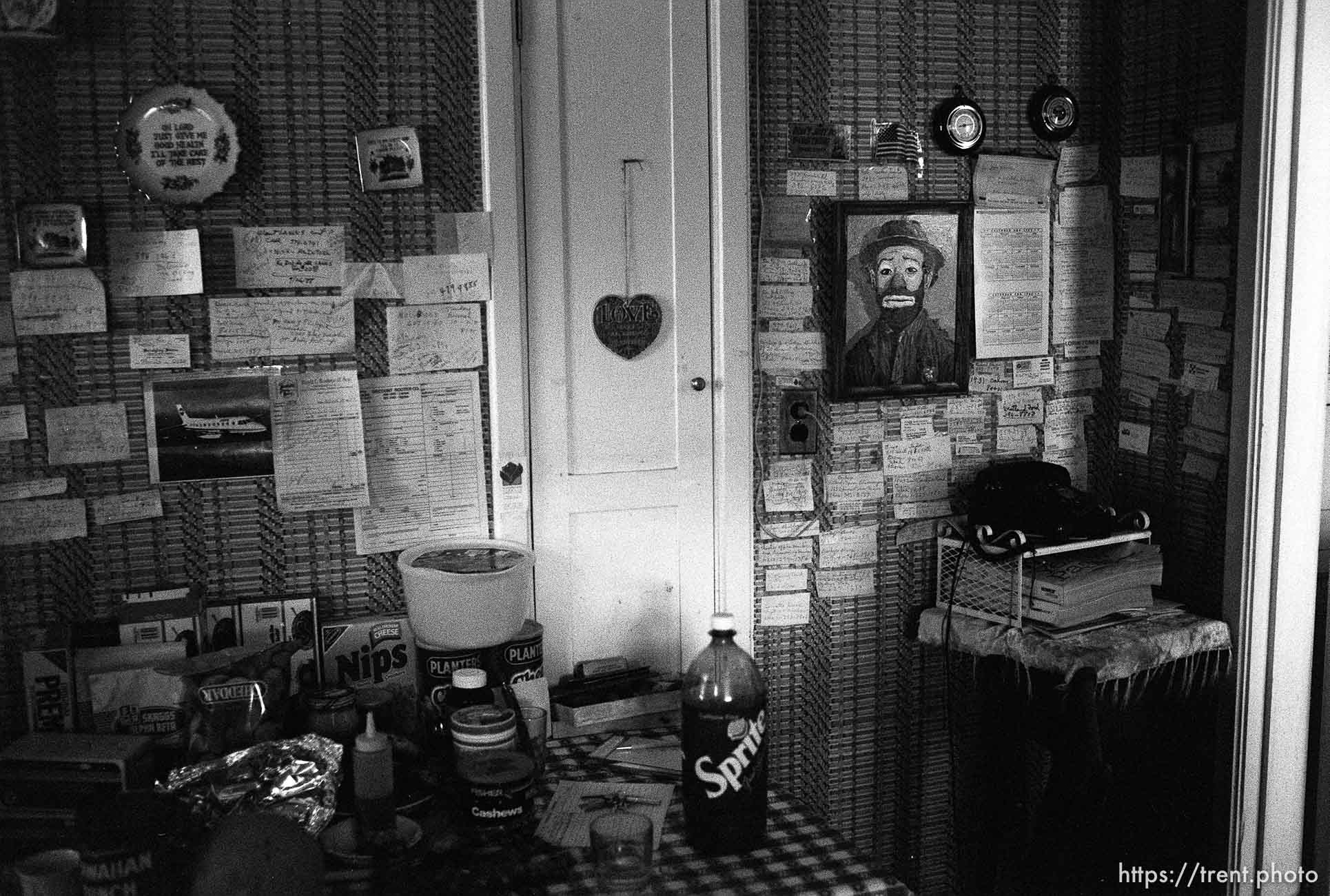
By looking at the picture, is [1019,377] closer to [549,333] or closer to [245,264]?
[549,333]

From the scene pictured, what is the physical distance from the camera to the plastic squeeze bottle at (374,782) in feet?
6.85

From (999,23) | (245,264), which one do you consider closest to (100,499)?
(245,264)

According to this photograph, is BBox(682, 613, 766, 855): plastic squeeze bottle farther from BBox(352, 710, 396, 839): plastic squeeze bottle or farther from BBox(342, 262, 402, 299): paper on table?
BBox(342, 262, 402, 299): paper on table

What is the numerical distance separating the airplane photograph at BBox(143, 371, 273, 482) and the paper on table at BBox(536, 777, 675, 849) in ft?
2.89

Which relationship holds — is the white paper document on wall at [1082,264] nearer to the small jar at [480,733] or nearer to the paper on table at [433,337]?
the paper on table at [433,337]

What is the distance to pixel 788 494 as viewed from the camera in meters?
2.99

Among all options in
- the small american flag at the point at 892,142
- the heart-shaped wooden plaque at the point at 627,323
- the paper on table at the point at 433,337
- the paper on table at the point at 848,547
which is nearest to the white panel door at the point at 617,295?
the heart-shaped wooden plaque at the point at 627,323

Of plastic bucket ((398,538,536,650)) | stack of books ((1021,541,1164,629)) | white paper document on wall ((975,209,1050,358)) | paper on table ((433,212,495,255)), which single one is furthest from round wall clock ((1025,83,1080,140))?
plastic bucket ((398,538,536,650))

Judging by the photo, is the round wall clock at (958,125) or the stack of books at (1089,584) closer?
the stack of books at (1089,584)

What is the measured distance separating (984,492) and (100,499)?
1.88m

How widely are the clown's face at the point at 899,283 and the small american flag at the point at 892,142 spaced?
0.20m

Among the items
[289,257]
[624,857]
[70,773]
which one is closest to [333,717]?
[70,773]

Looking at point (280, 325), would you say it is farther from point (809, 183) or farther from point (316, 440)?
point (809, 183)

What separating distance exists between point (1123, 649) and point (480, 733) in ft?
4.60
